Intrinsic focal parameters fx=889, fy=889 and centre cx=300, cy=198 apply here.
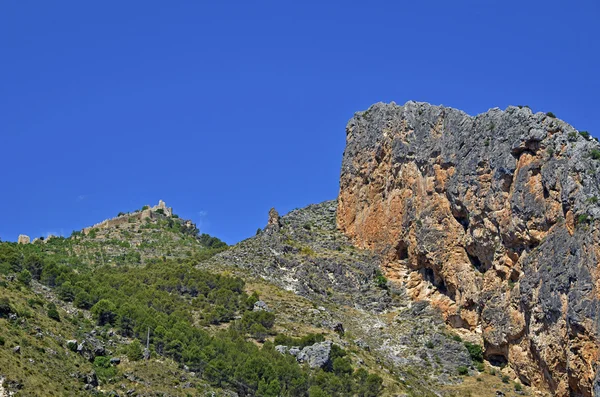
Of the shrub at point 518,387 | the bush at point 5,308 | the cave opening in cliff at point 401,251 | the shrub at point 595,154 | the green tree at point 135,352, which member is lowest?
the green tree at point 135,352

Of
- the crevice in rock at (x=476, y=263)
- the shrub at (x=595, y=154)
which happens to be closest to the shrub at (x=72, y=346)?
the crevice in rock at (x=476, y=263)

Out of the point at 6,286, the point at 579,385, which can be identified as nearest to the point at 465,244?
the point at 579,385

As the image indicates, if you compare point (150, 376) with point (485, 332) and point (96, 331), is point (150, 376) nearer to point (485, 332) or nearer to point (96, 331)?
point (96, 331)

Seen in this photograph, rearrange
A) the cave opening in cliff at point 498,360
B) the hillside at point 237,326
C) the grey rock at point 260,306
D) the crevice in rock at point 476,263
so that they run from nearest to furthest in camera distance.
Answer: the hillside at point 237,326, the cave opening in cliff at point 498,360, the crevice in rock at point 476,263, the grey rock at point 260,306

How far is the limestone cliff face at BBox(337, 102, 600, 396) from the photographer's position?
66.4 metres

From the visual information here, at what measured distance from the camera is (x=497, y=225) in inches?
3017

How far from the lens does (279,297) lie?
84250 mm

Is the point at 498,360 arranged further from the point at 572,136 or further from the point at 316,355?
the point at 572,136

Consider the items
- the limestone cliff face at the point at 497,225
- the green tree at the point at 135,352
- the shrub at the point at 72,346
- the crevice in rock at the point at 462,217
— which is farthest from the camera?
the crevice in rock at the point at 462,217

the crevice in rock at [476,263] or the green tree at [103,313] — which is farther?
the crevice in rock at [476,263]

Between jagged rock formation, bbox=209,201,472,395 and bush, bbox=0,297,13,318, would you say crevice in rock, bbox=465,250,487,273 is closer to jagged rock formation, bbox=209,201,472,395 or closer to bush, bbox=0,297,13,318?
jagged rock formation, bbox=209,201,472,395

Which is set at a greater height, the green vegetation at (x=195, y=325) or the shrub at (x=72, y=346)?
the green vegetation at (x=195, y=325)

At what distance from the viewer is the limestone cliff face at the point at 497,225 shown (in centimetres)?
6638

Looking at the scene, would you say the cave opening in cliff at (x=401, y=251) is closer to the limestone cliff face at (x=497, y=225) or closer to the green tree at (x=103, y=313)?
the limestone cliff face at (x=497, y=225)
